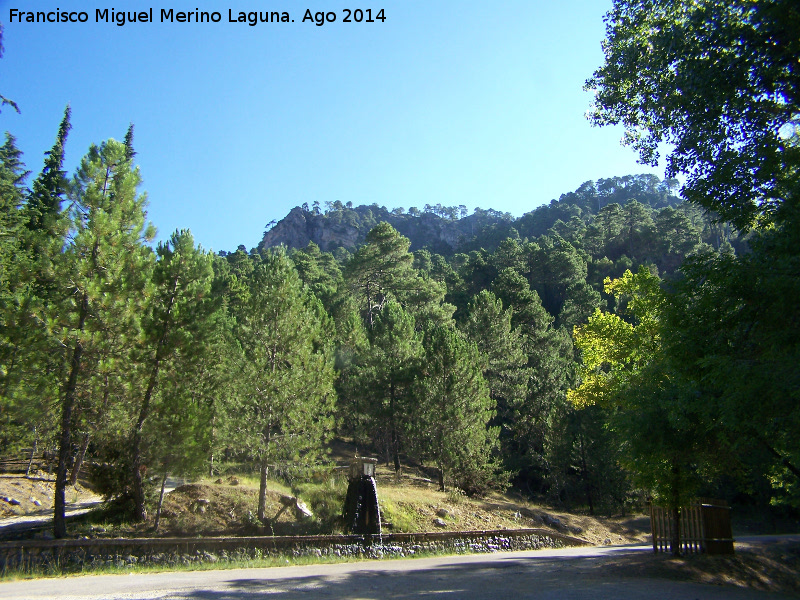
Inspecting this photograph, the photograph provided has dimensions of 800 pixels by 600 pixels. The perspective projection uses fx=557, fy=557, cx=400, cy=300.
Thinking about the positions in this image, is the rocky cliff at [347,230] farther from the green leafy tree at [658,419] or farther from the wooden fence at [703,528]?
the wooden fence at [703,528]

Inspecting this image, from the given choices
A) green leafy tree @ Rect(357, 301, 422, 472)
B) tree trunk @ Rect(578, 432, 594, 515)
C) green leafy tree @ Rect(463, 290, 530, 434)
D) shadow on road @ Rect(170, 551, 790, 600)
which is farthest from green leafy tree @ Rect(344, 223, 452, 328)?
shadow on road @ Rect(170, 551, 790, 600)

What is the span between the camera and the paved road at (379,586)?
379 inches

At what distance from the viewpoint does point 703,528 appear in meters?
14.1

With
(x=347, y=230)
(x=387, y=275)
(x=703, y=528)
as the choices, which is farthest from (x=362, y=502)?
(x=347, y=230)

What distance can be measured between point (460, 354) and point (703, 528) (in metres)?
15.2

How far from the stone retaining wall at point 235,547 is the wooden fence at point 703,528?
22.8 ft

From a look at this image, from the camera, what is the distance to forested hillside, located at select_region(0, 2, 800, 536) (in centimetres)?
1022

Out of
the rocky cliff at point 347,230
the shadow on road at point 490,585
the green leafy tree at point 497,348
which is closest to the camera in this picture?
the shadow on road at point 490,585

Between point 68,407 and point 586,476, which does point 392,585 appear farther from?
point 586,476

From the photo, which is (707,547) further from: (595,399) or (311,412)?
(311,412)

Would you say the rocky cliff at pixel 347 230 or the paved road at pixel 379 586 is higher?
the rocky cliff at pixel 347 230

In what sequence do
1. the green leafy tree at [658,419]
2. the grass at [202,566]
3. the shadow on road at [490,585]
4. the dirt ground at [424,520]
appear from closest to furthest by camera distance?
1. the shadow on road at [490,585]
2. the grass at [202,566]
3. the green leafy tree at [658,419]
4. the dirt ground at [424,520]

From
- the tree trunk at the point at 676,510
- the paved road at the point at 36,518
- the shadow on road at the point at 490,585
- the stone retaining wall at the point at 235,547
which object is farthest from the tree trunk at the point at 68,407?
the tree trunk at the point at 676,510

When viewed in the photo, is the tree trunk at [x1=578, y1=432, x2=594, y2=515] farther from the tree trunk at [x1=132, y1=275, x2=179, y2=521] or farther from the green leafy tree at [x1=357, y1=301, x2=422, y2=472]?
the tree trunk at [x1=132, y1=275, x2=179, y2=521]
